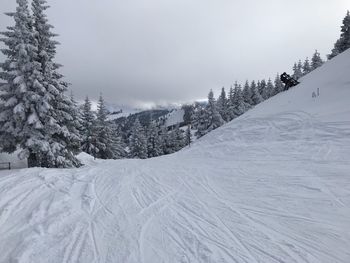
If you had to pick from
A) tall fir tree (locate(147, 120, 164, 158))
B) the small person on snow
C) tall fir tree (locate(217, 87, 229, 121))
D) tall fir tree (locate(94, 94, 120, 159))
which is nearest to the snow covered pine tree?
tall fir tree (locate(94, 94, 120, 159))

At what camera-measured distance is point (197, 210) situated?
27.4ft

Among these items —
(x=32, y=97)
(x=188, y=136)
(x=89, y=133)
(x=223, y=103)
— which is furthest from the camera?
(x=223, y=103)

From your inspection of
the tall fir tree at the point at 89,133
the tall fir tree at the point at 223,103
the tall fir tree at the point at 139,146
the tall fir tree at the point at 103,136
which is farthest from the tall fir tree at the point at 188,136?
the tall fir tree at the point at 89,133

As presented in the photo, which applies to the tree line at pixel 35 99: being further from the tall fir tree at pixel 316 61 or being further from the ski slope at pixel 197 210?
the tall fir tree at pixel 316 61

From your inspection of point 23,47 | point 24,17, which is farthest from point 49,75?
point 24,17

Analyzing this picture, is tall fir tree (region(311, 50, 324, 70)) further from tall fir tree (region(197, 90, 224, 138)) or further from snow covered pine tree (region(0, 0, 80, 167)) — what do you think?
snow covered pine tree (region(0, 0, 80, 167))

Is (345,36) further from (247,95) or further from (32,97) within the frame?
(32,97)

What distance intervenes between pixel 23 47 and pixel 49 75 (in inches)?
104

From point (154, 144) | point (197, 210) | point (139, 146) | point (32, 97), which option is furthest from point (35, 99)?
point (154, 144)

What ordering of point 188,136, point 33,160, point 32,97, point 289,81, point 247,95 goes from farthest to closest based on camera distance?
1. point 247,95
2. point 188,136
3. point 289,81
4. point 33,160
5. point 32,97

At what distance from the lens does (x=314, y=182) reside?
976 cm

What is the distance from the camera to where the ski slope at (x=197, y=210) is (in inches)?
235

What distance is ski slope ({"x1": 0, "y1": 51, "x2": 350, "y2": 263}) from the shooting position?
598 cm

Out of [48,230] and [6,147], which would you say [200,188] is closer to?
[48,230]
